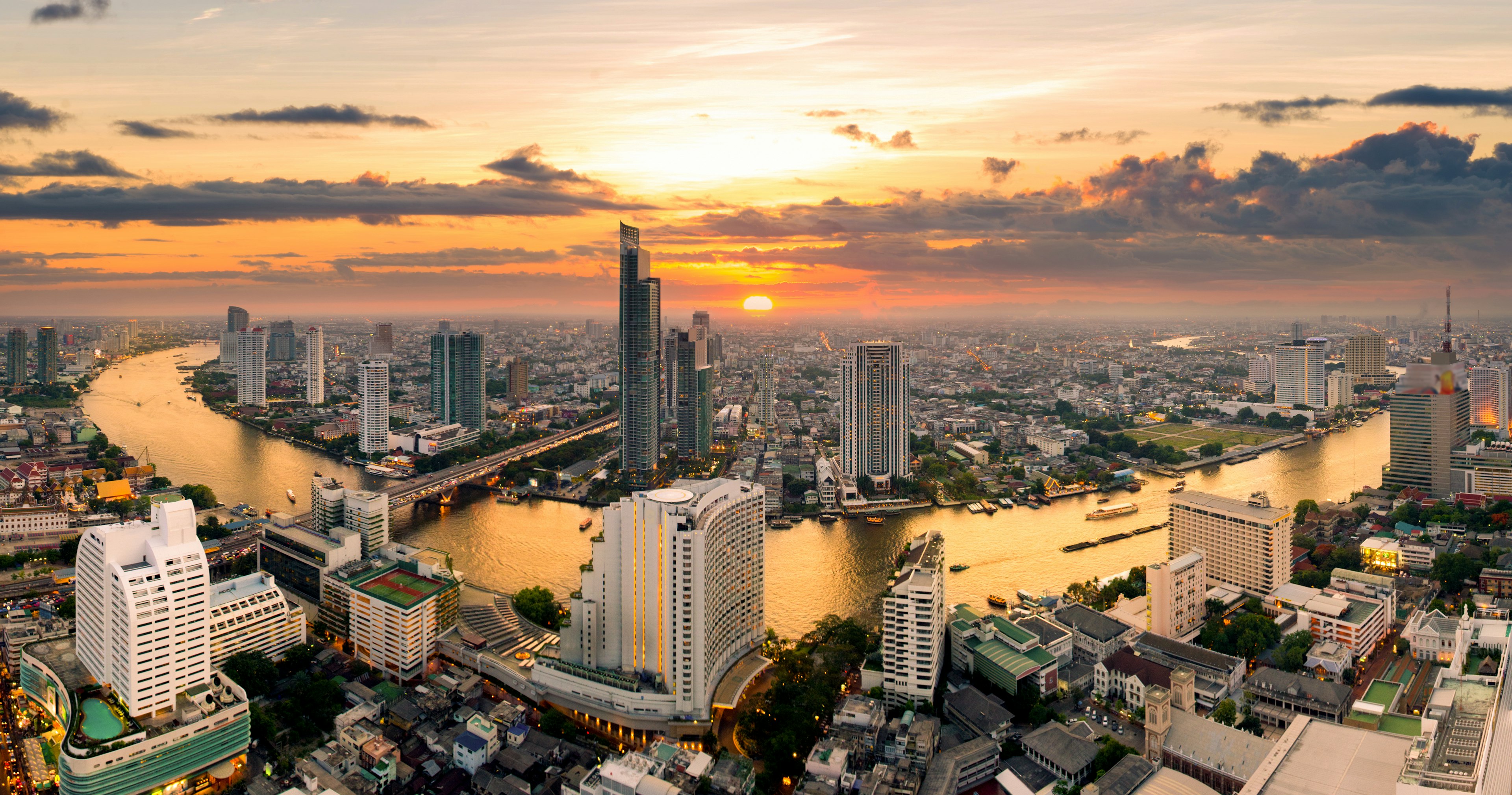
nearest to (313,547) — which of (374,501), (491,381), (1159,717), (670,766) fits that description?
(374,501)

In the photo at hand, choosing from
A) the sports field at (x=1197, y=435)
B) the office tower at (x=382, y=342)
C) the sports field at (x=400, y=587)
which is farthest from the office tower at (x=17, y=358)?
the sports field at (x=1197, y=435)

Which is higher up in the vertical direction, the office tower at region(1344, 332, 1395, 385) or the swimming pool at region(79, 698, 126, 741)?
the office tower at region(1344, 332, 1395, 385)

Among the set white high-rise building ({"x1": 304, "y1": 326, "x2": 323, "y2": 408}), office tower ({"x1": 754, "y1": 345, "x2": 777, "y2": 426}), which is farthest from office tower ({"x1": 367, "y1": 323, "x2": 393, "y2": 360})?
office tower ({"x1": 754, "y1": 345, "x2": 777, "y2": 426})

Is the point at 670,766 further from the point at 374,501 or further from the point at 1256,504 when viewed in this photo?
the point at 1256,504

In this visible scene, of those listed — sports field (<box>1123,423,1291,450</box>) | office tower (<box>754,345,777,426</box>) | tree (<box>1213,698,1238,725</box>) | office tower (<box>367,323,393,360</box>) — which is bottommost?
tree (<box>1213,698,1238,725</box>)

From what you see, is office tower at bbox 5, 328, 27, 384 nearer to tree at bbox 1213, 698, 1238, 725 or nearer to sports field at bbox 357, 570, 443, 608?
sports field at bbox 357, 570, 443, 608

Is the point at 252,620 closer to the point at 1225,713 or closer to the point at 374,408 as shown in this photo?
the point at 1225,713

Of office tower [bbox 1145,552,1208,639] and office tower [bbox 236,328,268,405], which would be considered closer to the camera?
office tower [bbox 1145,552,1208,639]
